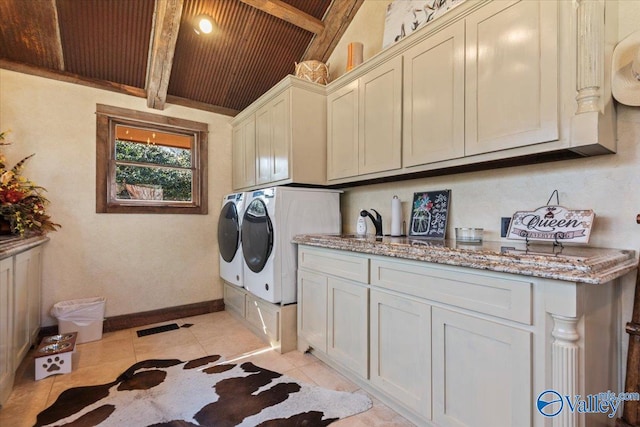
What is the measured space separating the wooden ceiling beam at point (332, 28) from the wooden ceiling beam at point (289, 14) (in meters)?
0.08

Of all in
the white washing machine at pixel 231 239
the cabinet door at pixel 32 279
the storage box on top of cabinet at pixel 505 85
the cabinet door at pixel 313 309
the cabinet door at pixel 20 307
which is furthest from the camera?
the white washing machine at pixel 231 239

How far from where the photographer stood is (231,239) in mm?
3098

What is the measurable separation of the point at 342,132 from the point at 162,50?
1796 mm

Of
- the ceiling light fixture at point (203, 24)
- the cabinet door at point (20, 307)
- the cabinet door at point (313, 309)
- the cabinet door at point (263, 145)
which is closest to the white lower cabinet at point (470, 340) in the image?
the cabinet door at point (313, 309)

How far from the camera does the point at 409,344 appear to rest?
5.01 feet

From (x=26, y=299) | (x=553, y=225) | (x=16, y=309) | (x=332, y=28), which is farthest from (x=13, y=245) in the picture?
(x=332, y=28)

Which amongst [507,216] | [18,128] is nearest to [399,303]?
[507,216]

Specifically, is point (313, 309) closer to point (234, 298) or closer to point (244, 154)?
point (234, 298)

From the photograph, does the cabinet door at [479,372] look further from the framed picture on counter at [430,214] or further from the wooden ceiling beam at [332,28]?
the wooden ceiling beam at [332,28]

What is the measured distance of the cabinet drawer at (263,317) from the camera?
2.48m

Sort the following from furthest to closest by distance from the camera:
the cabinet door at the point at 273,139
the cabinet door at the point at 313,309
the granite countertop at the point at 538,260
A: the cabinet door at the point at 273,139
the cabinet door at the point at 313,309
the granite countertop at the point at 538,260

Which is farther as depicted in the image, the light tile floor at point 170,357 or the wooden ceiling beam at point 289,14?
the wooden ceiling beam at point 289,14

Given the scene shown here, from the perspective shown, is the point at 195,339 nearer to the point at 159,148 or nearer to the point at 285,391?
the point at 285,391

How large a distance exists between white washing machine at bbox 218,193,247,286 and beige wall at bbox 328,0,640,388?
1.66 m
